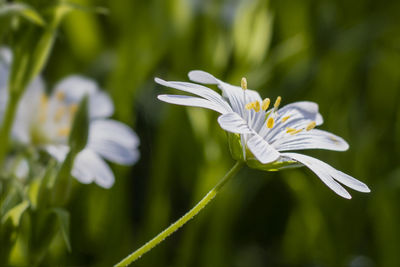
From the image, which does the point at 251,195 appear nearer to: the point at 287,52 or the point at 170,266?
the point at 170,266

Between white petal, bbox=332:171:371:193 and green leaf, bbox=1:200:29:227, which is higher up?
white petal, bbox=332:171:371:193

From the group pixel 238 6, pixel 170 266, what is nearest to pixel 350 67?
pixel 238 6

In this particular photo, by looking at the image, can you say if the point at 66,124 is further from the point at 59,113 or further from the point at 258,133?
the point at 258,133

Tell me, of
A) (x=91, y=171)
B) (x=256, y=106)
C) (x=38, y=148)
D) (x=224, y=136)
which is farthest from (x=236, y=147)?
(x=224, y=136)

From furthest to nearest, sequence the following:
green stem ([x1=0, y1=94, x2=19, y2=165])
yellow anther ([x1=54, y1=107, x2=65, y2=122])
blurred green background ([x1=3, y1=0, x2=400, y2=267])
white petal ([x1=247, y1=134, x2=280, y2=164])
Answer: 1. blurred green background ([x1=3, y1=0, x2=400, y2=267])
2. yellow anther ([x1=54, y1=107, x2=65, y2=122])
3. green stem ([x1=0, y1=94, x2=19, y2=165])
4. white petal ([x1=247, y1=134, x2=280, y2=164])

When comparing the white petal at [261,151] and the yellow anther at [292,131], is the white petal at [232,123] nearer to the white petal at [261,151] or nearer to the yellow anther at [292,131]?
the white petal at [261,151]

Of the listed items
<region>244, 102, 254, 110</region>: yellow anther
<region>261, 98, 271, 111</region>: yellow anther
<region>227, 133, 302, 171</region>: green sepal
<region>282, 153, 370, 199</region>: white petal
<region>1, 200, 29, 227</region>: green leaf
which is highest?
Answer: <region>261, 98, 271, 111</region>: yellow anther

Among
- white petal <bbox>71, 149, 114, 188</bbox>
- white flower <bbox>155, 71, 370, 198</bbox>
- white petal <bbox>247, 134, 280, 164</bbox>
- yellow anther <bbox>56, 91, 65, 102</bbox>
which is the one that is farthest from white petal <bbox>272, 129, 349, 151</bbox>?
yellow anther <bbox>56, 91, 65, 102</bbox>

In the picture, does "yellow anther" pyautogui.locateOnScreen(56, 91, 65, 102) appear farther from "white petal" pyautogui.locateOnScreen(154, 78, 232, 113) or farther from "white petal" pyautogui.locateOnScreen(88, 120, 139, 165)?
"white petal" pyautogui.locateOnScreen(154, 78, 232, 113)
